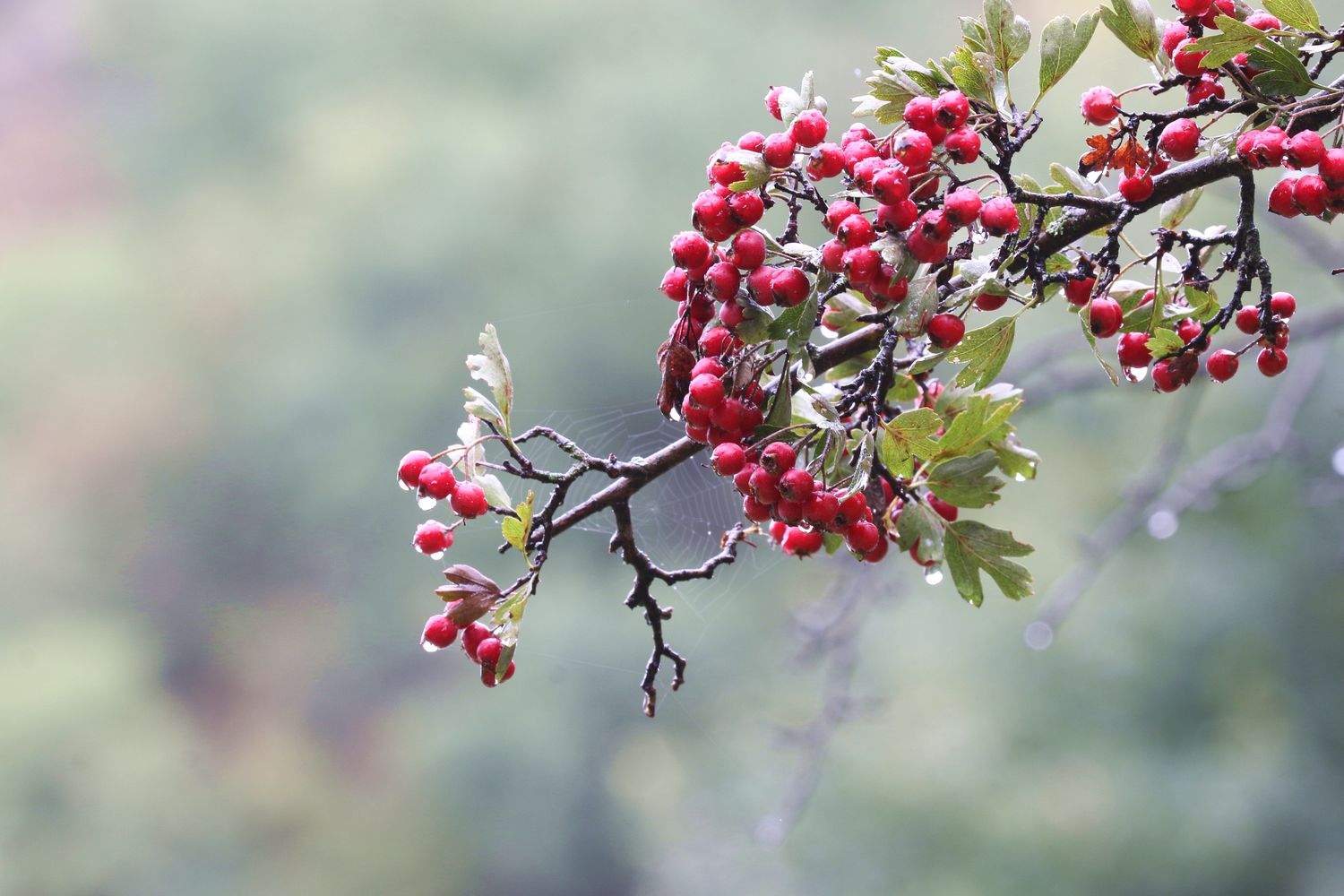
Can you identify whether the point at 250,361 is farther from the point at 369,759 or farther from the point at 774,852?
the point at 774,852

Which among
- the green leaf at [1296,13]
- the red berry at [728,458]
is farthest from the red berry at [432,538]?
the green leaf at [1296,13]

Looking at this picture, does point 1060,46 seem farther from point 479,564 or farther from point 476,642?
point 479,564

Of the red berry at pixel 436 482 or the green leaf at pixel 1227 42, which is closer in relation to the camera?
the green leaf at pixel 1227 42

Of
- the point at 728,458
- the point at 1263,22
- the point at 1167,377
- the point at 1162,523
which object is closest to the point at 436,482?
the point at 728,458

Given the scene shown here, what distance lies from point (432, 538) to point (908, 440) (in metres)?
0.27

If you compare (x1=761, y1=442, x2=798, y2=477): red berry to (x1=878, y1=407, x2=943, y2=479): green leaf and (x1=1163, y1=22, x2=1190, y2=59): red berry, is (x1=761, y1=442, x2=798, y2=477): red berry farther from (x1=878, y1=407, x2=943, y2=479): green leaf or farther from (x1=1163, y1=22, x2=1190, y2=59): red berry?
Result: (x1=1163, y1=22, x2=1190, y2=59): red berry

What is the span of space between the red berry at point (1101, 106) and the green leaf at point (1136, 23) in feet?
0.17

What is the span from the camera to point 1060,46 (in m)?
0.55

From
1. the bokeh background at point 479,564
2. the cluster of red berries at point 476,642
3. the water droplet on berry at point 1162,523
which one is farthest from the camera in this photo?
the bokeh background at point 479,564

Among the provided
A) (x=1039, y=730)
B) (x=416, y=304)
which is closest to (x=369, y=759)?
(x=416, y=304)

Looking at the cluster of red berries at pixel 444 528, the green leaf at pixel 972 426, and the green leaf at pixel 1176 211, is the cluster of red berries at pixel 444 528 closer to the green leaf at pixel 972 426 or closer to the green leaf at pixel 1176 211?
the green leaf at pixel 972 426

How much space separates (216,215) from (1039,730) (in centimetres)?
392

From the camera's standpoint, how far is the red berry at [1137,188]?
0.50m

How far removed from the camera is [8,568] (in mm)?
4141
